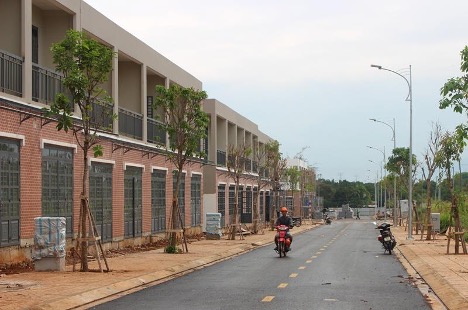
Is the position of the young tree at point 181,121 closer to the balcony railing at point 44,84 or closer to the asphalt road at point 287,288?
the balcony railing at point 44,84

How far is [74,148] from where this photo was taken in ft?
84.0

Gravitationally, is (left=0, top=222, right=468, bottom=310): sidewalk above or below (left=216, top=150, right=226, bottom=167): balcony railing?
below

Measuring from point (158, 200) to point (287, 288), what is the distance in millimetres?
21916

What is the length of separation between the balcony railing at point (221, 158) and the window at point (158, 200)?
49.6 ft

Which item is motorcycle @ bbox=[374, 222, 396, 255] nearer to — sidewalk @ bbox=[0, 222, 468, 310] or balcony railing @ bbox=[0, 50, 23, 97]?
sidewalk @ bbox=[0, 222, 468, 310]

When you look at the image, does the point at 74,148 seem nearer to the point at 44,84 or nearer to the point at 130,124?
the point at 44,84

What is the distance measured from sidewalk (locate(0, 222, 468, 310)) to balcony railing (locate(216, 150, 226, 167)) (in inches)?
1030

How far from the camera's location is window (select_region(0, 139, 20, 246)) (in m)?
20.2

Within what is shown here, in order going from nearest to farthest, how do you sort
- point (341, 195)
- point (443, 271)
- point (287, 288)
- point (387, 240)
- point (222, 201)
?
point (287, 288)
point (443, 271)
point (387, 240)
point (222, 201)
point (341, 195)

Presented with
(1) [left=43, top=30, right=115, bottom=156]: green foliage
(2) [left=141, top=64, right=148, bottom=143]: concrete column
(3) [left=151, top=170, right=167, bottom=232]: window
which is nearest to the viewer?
(1) [left=43, top=30, right=115, bottom=156]: green foliage

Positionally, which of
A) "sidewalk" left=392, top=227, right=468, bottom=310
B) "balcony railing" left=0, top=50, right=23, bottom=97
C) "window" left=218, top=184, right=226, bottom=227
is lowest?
"sidewalk" left=392, top=227, right=468, bottom=310

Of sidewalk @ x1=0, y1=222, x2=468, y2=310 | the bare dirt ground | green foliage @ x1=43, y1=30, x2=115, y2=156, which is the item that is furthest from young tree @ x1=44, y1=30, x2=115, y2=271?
sidewalk @ x1=0, y1=222, x2=468, y2=310

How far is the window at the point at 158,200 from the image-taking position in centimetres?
3650

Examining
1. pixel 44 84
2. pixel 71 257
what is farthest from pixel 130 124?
pixel 71 257
